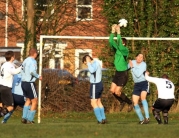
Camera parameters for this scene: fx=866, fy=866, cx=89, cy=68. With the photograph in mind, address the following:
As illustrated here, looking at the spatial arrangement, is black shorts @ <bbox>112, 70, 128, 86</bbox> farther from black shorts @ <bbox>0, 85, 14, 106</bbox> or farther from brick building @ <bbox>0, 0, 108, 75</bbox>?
brick building @ <bbox>0, 0, 108, 75</bbox>

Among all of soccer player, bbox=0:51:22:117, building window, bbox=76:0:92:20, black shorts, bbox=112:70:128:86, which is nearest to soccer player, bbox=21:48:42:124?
soccer player, bbox=0:51:22:117

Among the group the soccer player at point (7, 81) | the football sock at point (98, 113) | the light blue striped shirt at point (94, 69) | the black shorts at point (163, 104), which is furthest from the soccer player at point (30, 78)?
the black shorts at point (163, 104)

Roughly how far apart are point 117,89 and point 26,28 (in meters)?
9.92

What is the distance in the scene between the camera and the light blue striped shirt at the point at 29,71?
72.0ft

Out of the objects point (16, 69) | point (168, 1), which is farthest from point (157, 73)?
point (16, 69)

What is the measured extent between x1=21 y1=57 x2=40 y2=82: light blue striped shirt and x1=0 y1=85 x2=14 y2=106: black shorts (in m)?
0.51

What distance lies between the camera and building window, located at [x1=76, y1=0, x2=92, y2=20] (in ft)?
117

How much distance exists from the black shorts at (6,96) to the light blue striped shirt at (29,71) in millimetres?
507

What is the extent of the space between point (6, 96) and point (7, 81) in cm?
41

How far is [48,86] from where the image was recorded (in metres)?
30.2

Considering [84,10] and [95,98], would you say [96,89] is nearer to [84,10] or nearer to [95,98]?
[95,98]

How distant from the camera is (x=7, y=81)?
872 inches

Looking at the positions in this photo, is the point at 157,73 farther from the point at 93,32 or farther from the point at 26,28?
the point at 93,32

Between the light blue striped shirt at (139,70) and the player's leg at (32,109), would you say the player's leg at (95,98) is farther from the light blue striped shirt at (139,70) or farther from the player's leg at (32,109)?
the player's leg at (32,109)
